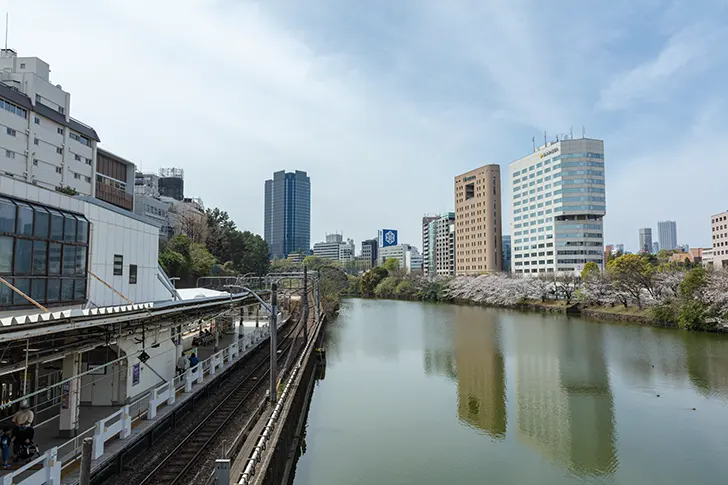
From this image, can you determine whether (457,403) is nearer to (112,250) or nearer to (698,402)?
(698,402)

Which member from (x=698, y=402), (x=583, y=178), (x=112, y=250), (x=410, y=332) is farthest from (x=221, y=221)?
(x=583, y=178)

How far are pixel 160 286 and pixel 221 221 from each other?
133 ft

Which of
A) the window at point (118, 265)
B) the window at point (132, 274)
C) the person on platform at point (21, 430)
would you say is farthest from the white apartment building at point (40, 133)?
the person on platform at point (21, 430)

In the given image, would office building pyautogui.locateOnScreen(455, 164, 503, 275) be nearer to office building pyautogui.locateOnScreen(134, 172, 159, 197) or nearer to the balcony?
office building pyautogui.locateOnScreen(134, 172, 159, 197)

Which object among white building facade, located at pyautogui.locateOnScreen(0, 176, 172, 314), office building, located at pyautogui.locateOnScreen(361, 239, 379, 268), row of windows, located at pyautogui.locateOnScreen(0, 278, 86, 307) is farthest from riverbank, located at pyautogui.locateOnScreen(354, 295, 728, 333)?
office building, located at pyautogui.locateOnScreen(361, 239, 379, 268)

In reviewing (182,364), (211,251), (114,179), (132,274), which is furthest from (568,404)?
(211,251)

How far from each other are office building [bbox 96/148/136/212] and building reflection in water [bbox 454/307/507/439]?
29095mm

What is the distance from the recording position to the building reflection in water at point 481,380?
1555 cm

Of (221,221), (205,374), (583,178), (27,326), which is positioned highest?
(583,178)

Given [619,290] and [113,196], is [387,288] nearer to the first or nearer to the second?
[619,290]

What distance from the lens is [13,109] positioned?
28.1 metres

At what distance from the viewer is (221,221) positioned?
55000mm

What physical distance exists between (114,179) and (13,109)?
10.9m

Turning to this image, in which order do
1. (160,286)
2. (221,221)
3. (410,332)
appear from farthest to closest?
(221,221) → (410,332) → (160,286)
